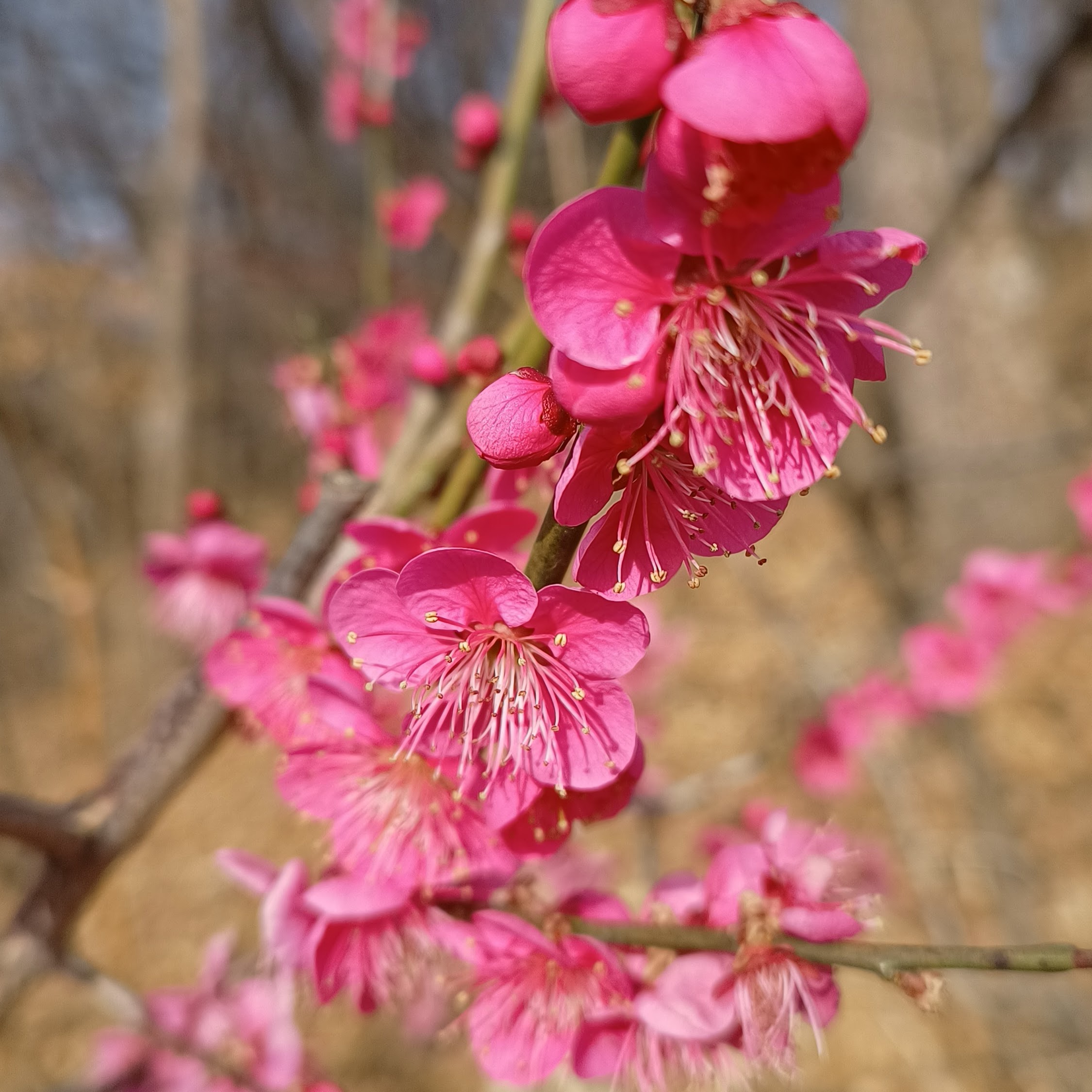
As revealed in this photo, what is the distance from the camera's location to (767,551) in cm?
778

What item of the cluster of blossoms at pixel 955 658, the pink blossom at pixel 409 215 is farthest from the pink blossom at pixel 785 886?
the cluster of blossoms at pixel 955 658

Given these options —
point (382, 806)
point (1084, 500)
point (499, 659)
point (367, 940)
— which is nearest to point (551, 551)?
point (499, 659)

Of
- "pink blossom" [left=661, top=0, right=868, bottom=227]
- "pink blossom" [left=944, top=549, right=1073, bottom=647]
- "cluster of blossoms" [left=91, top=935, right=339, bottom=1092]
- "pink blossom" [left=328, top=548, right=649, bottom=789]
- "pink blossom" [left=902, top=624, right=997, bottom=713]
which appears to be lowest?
"pink blossom" [left=902, top=624, right=997, bottom=713]

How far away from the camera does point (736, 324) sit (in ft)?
2.08

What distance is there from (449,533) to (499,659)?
0.43 ft

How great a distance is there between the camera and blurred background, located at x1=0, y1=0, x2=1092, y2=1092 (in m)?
2.68

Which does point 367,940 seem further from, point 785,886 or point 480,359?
point 480,359

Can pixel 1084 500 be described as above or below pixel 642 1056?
below

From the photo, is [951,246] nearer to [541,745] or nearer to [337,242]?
[541,745]

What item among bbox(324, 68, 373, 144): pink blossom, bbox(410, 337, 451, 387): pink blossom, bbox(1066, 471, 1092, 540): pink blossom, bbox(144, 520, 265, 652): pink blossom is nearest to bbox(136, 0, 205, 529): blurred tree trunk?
bbox(324, 68, 373, 144): pink blossom

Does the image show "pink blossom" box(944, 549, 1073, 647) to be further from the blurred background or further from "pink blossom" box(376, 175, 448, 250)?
"pink blossom" box(376, 175, 448, 250)

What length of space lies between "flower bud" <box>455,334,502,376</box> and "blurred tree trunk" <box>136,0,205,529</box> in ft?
7.06

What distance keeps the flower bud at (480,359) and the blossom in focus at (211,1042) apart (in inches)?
43.9

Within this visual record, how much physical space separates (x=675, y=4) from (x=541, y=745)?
→ 584 millimetres
